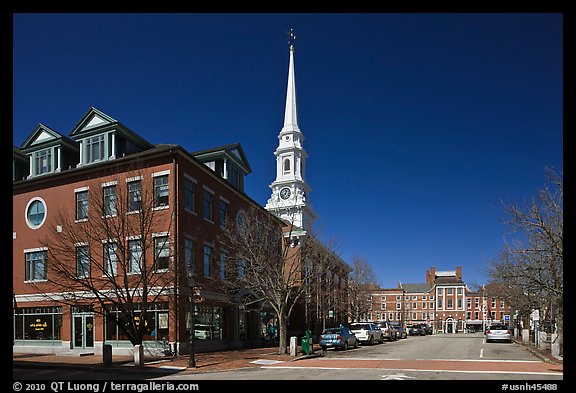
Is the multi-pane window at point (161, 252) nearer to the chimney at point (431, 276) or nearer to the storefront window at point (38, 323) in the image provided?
the storefront window at point (38, 323)

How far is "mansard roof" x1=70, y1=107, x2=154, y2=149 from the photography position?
3102 cm

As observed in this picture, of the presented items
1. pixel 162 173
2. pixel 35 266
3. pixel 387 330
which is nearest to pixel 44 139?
pixel 35 266

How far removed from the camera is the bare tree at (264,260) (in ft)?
92.8

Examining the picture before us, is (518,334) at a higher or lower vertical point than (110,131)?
lower

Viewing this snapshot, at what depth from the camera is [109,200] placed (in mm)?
28172

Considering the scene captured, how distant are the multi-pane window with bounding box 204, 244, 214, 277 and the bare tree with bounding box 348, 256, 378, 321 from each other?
29.5 m

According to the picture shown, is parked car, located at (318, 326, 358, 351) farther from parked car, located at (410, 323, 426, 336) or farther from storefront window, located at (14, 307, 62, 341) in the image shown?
parked car, located at (410, 323, 426, 336)

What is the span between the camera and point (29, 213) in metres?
33.0

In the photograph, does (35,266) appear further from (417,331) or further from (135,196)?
(417,331)

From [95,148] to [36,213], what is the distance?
19.6 feet

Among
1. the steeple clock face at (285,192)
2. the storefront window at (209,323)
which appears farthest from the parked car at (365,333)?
the steeple clock face at (285,192)
